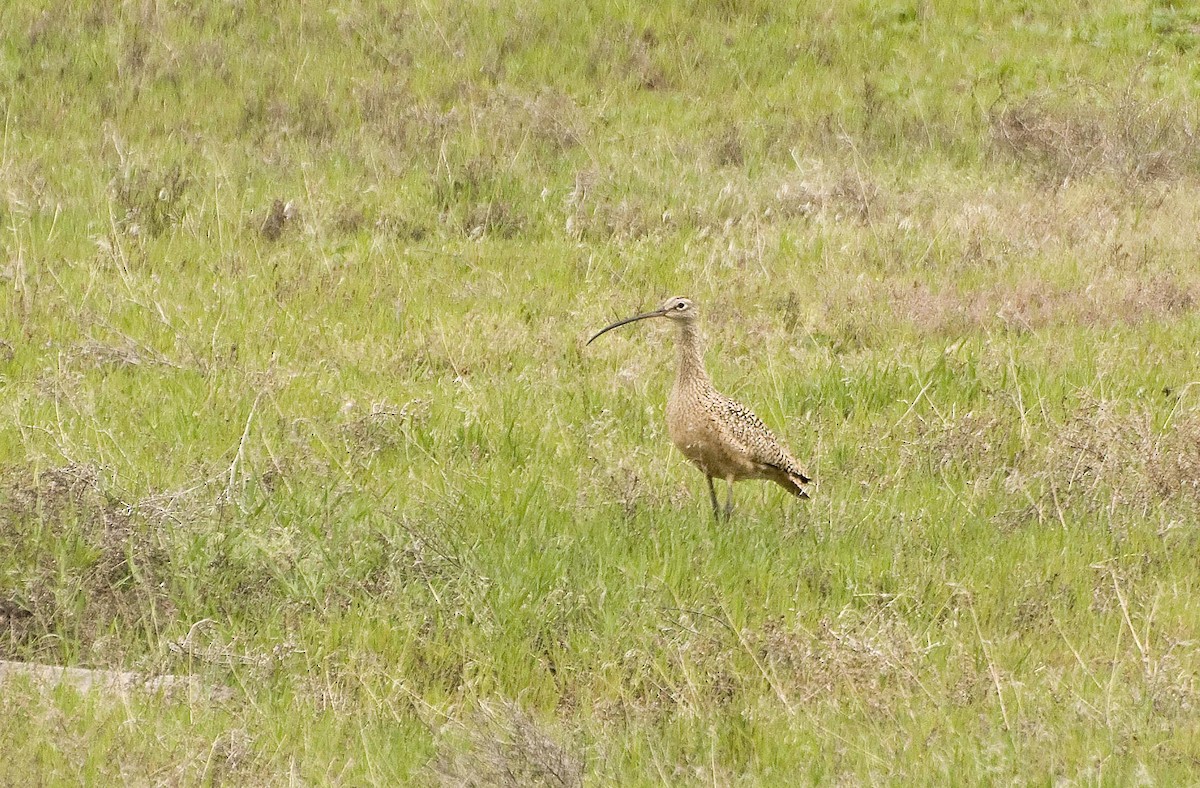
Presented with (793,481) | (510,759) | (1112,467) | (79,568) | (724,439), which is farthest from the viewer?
(793,481)

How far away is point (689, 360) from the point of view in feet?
22.8

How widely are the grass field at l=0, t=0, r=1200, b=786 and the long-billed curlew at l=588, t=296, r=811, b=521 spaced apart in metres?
0.22

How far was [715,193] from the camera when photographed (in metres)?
12.6

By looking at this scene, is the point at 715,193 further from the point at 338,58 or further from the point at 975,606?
the point at 975,606

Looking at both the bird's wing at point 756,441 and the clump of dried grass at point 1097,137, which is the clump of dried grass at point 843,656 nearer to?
the bird's wing at point 756,441

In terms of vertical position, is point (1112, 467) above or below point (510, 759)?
below

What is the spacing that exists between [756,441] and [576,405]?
1617mm

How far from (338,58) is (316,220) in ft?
17.1

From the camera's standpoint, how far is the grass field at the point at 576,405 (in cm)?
479

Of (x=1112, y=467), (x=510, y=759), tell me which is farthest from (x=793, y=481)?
(x=510, y=759)

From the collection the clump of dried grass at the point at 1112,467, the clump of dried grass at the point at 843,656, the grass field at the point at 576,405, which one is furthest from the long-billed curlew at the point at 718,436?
the clump of dried grass at the point at 843,656

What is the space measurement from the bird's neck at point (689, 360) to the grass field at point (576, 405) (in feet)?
1.56

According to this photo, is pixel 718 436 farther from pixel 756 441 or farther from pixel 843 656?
pixel 843 656

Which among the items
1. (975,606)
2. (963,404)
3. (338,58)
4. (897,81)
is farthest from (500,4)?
(975,606)
